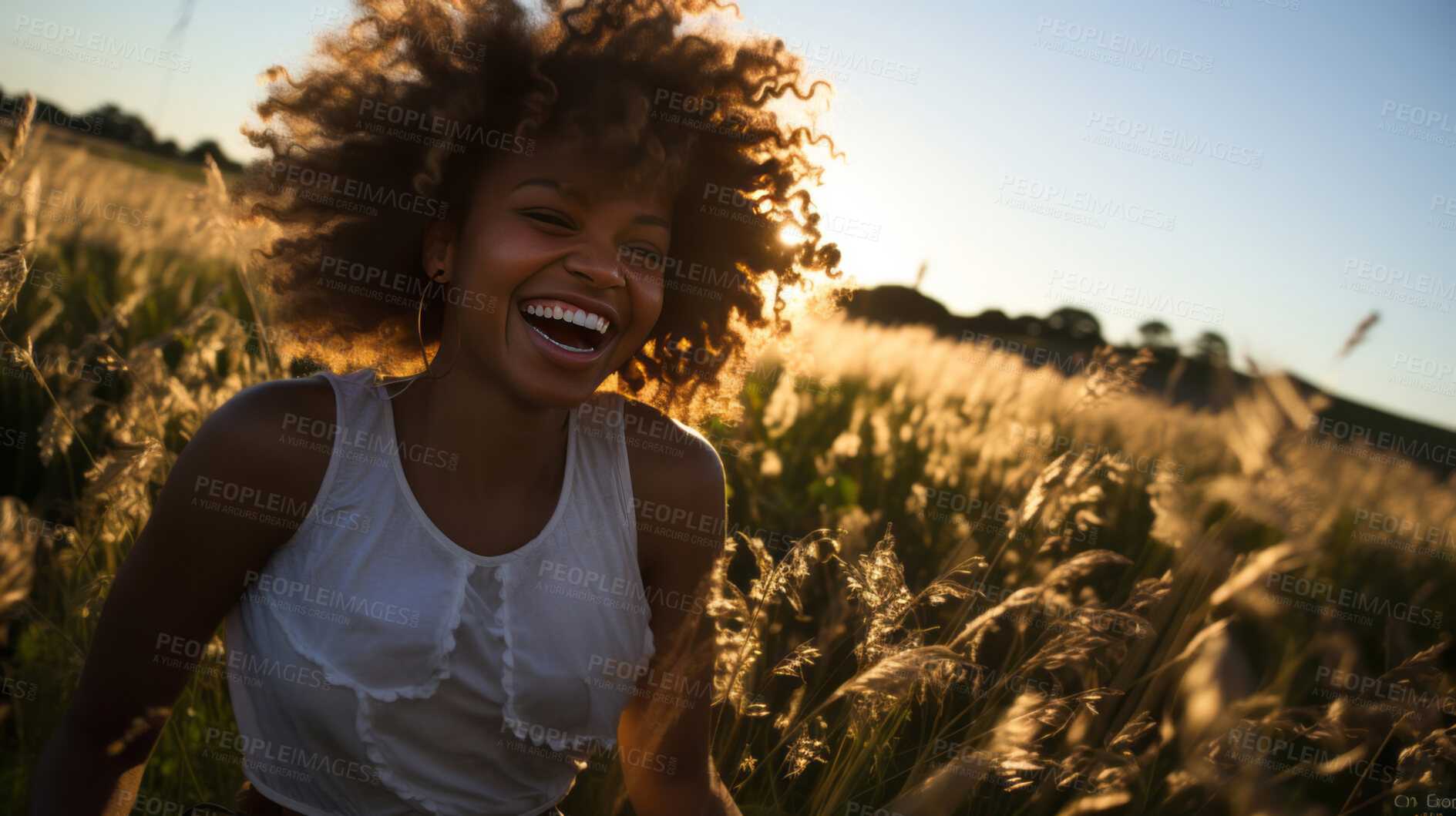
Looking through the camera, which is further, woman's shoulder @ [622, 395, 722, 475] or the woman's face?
woman's shoulder @ [622, 395, 722, 475]

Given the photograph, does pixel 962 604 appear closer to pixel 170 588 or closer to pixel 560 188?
pixel 560 188

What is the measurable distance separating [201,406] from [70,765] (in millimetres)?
1189

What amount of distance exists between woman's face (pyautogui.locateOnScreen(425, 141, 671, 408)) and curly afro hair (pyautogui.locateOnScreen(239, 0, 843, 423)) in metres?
0.08

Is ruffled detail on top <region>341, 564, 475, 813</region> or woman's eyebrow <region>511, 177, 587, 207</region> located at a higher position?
Answer: woman's eyebrow <region>511, 177, 587, 207</region>

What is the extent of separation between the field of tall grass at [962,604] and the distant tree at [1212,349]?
223mm

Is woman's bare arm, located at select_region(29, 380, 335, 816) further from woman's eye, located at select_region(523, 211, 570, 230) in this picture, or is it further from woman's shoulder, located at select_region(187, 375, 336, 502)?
woman's eye, located at select_region(523, 211, 570, 230)

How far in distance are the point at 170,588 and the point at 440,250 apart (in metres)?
0.90

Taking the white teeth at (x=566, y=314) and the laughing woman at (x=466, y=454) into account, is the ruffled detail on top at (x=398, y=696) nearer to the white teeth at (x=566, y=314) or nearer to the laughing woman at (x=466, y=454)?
the laughing woman at (x=466, y=454)

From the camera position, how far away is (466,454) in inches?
73.4

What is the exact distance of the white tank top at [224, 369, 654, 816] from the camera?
1.65m

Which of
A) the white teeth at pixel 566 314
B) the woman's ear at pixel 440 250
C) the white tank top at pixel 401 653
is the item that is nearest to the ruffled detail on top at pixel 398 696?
the white tank top at pixel 401 653

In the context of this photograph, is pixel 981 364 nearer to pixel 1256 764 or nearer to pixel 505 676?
pixel 1256 764

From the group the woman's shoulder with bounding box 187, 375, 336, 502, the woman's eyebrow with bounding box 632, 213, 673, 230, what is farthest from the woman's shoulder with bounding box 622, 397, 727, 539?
the woman's shoulder with bounding box 187, 375, 336, 502

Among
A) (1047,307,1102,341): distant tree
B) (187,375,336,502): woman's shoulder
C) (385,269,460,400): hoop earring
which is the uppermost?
(1047,307,1102,341): distant tree
